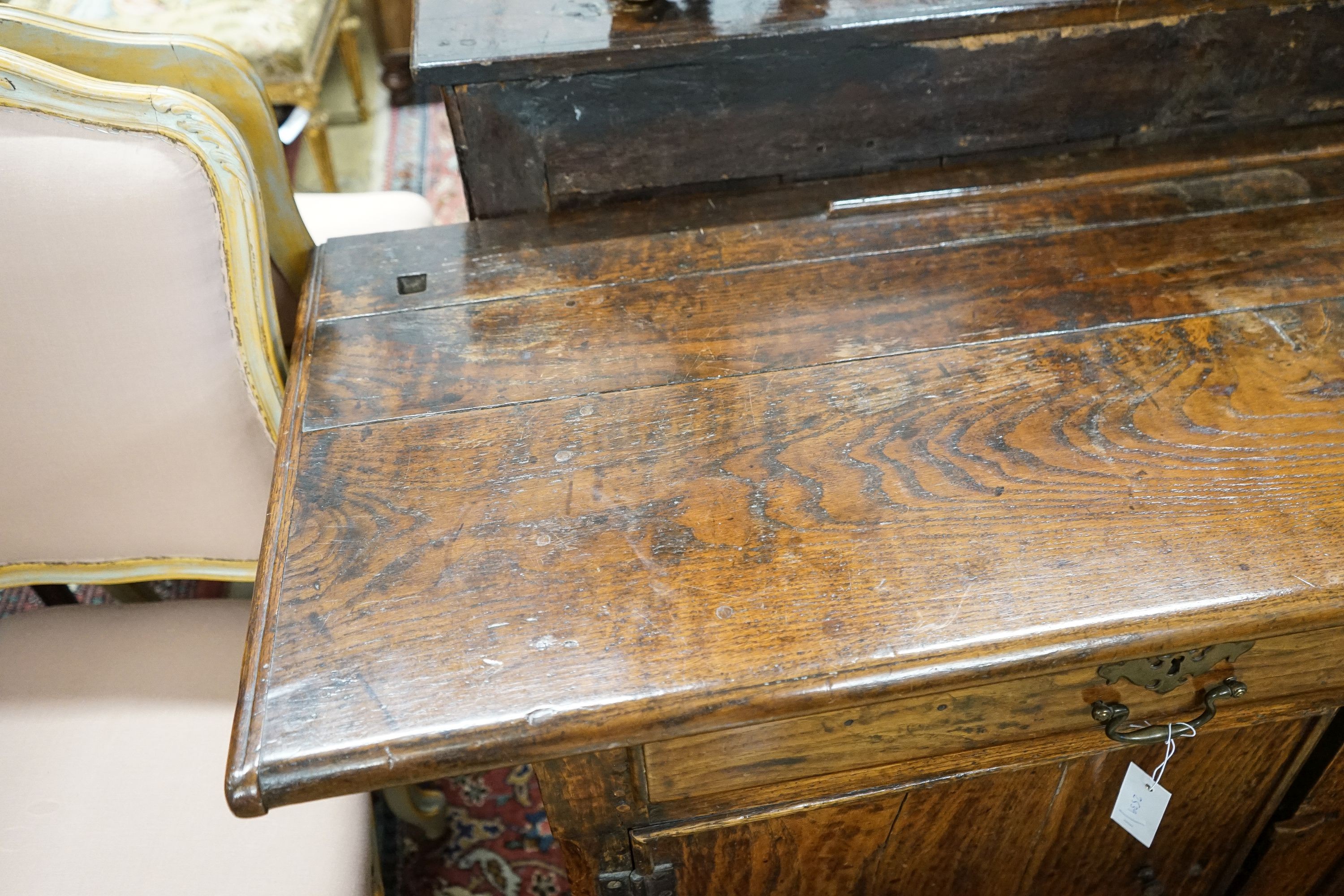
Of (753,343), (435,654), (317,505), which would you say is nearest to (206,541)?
(317,505)

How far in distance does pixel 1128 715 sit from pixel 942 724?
0.15m

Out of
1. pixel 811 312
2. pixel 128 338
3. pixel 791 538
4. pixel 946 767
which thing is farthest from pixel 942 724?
pixel 128 338

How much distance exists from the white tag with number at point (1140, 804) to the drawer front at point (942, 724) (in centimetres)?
10

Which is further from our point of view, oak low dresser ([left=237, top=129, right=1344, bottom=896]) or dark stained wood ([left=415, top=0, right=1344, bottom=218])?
dark stained wood ([left=415, top=0, right=1344, bottom=218])

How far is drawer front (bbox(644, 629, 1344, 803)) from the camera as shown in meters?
0.71

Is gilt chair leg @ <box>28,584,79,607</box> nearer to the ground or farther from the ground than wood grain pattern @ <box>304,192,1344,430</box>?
nearer to the ground

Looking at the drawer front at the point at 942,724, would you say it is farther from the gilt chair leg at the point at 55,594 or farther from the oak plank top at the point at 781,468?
the gilt chair leg at the point at 55,594

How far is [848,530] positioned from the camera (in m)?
0.68

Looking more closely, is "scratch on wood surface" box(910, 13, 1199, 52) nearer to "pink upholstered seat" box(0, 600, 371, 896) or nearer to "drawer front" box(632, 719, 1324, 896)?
"drawer front" box(632, 719, 1324, 896)

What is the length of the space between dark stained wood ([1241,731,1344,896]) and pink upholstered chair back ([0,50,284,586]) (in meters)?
1.03

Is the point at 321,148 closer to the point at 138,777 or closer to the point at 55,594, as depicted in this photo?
the point at 55,594

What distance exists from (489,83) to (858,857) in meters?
0.78

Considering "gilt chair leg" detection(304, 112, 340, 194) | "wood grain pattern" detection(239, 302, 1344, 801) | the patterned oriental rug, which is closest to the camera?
"wood grain pattern" detection(239, 302, 1344, 801)

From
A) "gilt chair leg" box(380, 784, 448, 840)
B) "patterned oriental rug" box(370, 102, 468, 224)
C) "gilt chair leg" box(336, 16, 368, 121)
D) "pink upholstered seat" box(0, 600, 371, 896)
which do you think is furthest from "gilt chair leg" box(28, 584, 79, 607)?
"gilt chair leg" box(336, 16, 368, 121)
